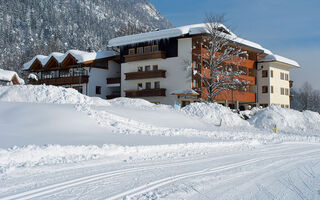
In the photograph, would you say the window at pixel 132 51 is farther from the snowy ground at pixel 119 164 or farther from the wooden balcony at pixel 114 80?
the snowy ground at pixel 119 164

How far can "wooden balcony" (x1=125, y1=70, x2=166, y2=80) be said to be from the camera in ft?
124

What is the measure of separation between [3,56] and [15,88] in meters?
76.6

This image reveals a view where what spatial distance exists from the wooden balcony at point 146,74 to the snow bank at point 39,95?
49.0 ft

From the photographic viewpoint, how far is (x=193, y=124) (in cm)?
2286

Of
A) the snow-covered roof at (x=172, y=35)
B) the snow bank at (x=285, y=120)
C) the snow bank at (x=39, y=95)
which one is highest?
the snow-covered roof at (x=172, y=35)

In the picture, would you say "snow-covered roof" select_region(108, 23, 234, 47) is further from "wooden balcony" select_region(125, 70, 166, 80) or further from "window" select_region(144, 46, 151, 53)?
"wooden balcony" select_region(125, 70, 166, 80)

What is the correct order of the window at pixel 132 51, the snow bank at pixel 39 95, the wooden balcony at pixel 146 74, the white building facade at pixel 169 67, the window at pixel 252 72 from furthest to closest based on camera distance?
the window at pixel 252 72 < the window at pixel 132 51 < the wooden balcony at pixel 146 74 < the white building facade at pixel 169 67 < the snow bank at pixel 39 95

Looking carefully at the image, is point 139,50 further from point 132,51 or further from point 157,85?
point 157,85

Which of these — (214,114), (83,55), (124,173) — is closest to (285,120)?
(214,114)

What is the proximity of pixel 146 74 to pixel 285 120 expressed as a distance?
17.0 metres

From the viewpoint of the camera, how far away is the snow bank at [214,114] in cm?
2569

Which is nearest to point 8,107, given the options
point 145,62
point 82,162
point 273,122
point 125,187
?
point 82,162

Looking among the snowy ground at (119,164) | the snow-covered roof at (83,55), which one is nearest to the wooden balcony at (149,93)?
the snow-covered roof at (83,55)

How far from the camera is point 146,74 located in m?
38.8
